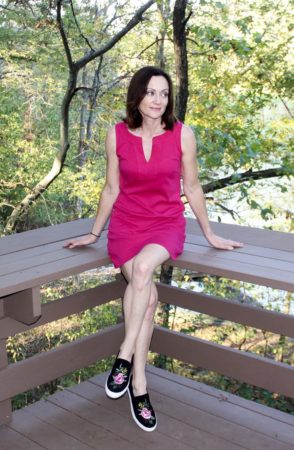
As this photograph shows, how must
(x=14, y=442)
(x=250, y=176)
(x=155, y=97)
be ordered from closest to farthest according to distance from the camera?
(x=14, y=442) < (x=155, y=97) < (x=250, y=176)

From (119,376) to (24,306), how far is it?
0.46 m

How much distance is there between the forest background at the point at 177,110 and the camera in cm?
585

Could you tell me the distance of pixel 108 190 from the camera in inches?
102

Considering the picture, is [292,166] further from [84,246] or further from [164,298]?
[84,246]

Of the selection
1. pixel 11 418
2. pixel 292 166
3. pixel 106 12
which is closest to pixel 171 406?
pixel 11 418

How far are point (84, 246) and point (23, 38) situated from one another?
6124mm

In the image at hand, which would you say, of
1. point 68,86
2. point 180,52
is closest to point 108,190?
point 180,52

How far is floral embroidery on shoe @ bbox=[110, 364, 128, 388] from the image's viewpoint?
87.7 inches

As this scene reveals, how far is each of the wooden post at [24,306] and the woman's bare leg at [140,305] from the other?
0.36 meters

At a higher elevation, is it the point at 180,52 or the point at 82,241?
the point at 180,52

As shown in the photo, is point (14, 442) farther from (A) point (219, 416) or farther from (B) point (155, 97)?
(B) point (155, 97)

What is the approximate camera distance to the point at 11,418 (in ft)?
8.20

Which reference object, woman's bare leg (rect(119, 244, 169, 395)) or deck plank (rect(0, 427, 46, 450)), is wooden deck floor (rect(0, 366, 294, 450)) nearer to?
deck plank (rect(0, 427, 46, 450))

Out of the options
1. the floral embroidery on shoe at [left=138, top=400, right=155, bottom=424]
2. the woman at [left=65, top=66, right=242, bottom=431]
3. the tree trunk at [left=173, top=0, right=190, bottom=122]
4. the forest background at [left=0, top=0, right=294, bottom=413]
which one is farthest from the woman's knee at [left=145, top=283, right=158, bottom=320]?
the tree trunk at [left=173, top=0, right=190, bottom=122]
